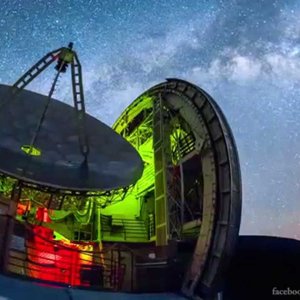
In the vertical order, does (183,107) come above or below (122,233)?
above

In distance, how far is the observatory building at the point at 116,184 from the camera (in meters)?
15.3

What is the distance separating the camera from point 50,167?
16.4 metres

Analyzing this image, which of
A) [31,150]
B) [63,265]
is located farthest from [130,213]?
[31,150]

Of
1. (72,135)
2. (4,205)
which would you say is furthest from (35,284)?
(72,135)

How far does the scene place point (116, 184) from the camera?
1672cm

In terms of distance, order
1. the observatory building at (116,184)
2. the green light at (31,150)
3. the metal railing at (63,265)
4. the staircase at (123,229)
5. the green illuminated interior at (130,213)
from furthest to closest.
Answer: the staircase at (123,229) < the green illuminated interior at (130,213) < the green light at (31,150) < the observatory building at (116,184) < the metal railing at (63,265)

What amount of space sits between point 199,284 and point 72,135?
29.5ft

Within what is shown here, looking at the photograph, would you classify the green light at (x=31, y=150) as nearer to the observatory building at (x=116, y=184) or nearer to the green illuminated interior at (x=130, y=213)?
the observatory building at (x=116, y=184)

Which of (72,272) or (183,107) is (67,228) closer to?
(72,272)

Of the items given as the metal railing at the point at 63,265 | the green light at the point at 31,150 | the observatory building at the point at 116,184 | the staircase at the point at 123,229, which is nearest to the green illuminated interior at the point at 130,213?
the staircase at the point at 123,229

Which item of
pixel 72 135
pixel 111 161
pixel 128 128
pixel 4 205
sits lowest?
pixel 4 205

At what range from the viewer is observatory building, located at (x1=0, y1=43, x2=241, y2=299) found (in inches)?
601

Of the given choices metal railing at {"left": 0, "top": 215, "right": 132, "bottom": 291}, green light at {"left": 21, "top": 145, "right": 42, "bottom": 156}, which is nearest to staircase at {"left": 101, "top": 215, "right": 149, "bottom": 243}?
metal railing at {"left": 0, "top": 215, "right": 132, "bottom": 291}

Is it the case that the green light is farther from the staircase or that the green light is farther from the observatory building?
the staircase
